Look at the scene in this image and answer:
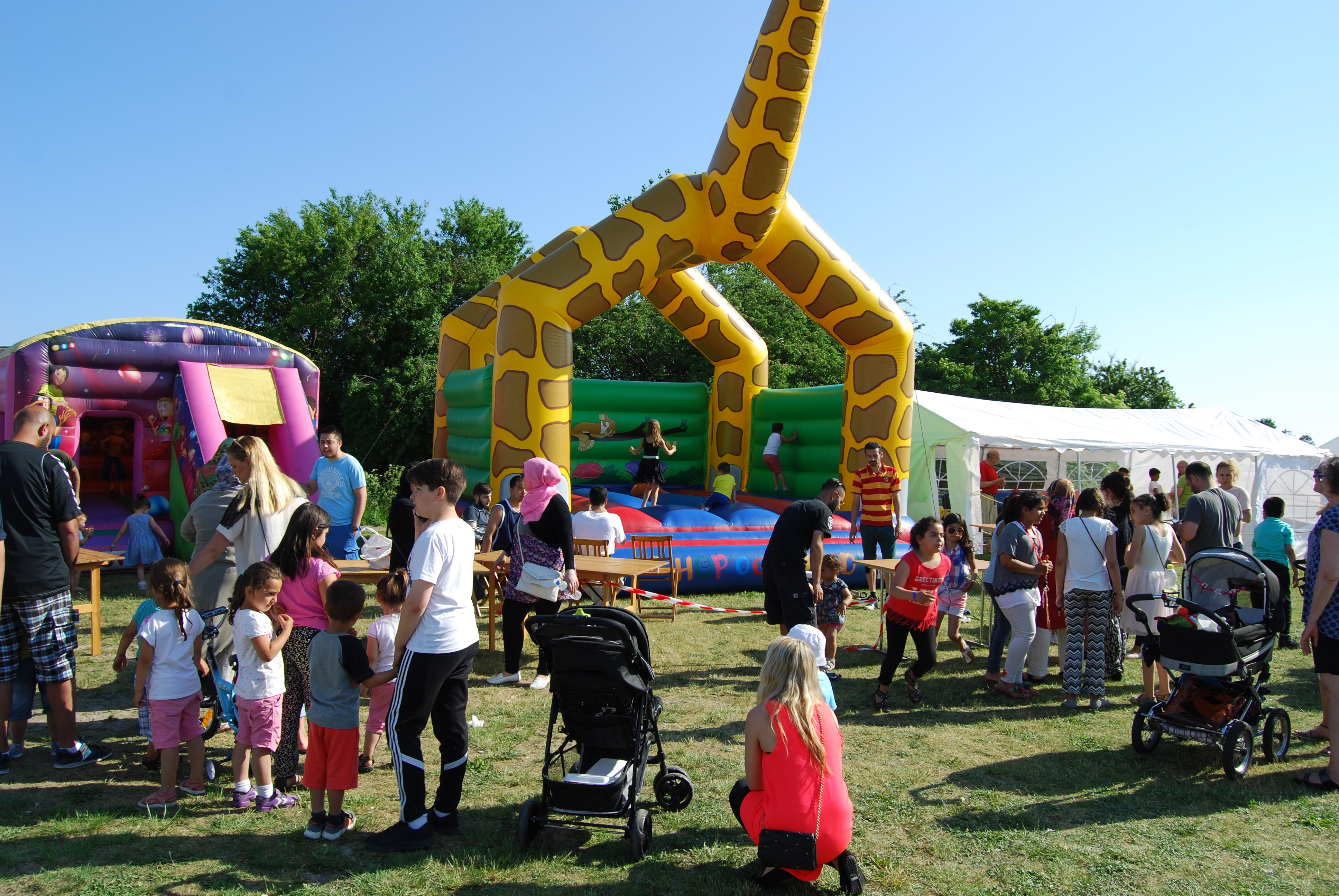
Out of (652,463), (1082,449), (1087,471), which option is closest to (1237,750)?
(652,463)

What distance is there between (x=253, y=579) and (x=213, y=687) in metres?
0.72

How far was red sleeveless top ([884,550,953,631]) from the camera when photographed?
5.12 metres

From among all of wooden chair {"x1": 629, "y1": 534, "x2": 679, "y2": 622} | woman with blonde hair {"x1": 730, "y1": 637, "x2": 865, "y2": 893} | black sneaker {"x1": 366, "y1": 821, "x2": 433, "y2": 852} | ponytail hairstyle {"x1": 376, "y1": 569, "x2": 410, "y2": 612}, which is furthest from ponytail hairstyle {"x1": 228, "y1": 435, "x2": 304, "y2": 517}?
wooden chair {"x1": 629, "y1": 534, "x2": 679, "y2": 622}

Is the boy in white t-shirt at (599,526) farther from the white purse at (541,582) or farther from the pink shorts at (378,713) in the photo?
the pink shorts at (378,713)

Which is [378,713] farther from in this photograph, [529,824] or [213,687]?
[529,824]

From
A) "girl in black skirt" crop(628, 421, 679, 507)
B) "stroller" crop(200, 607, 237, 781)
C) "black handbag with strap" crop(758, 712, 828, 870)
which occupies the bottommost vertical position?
"black handbag with strap" crop(758, 712, 828, 870)

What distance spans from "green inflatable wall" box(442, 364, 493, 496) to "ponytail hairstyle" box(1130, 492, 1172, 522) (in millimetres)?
5909

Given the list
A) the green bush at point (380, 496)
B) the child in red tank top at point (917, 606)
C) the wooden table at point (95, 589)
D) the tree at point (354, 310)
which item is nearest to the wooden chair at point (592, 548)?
the child in red tank top at point (917, 606)

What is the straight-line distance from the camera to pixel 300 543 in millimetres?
3572

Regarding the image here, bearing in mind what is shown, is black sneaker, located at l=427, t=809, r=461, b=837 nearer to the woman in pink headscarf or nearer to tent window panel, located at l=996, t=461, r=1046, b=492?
the woman in pink headscarf

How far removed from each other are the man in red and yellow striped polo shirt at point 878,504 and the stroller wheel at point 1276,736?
385 cm

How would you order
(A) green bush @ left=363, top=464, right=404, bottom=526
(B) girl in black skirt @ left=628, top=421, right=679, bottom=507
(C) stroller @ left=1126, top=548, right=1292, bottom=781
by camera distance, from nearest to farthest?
1. (C) stroller @ left=1126, top=548, right=1292, bottom=781
2. (B) girl in black skirt @ left=628, top=421, right=679, bottom=507
3. (A) green bush @ left=363, top=464, right=404, bottom=526

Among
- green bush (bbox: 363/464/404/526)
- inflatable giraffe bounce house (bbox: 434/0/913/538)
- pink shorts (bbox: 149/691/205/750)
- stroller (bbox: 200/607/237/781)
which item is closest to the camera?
pink shorts (bbox: 149/691/205/750)

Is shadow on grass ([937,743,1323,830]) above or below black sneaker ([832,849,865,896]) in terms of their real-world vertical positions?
below
